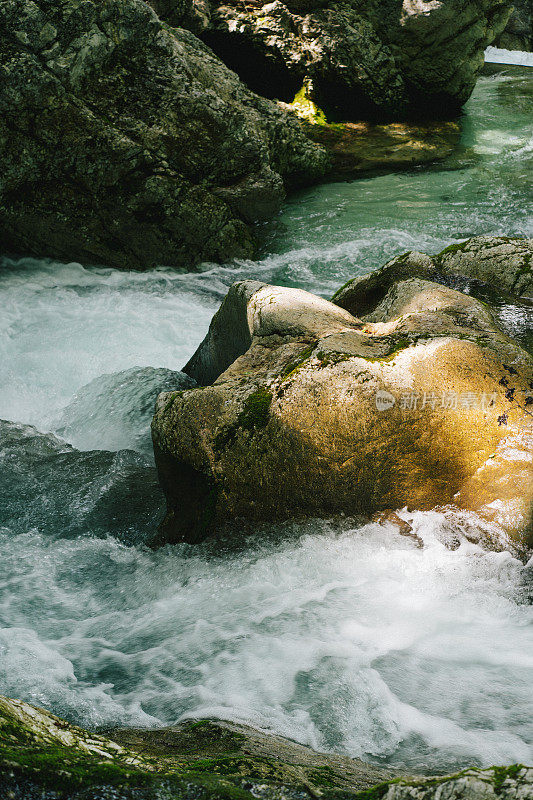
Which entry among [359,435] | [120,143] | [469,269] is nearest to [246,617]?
[359,435]

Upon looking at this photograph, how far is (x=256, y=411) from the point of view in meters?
3.45

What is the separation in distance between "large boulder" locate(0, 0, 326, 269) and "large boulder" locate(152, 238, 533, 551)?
508cm

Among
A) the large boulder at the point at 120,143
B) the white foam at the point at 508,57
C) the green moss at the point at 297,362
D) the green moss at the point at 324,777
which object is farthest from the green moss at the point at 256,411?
the white foam at the point at 508,57

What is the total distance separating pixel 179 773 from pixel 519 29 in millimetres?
25008

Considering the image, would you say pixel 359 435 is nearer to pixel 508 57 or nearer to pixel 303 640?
pixel 303 640

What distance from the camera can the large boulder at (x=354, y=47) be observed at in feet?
39.0

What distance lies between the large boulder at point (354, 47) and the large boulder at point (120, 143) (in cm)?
362

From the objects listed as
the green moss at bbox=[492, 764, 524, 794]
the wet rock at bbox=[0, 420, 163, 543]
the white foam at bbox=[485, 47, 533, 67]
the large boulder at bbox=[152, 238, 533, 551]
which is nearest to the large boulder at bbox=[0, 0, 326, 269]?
the wet rock at bbox=[0, 420, 163, 543]

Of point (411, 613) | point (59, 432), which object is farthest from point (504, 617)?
point (59, 432)

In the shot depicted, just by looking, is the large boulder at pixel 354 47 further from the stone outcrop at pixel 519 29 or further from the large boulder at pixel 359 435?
the large boulder at pixel 359 435

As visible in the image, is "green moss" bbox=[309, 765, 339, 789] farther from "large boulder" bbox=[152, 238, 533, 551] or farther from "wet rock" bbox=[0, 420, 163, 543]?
"wet rock" bbox=[0, 420, 163, 543]

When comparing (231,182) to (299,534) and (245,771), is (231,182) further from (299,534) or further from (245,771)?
(245,771)

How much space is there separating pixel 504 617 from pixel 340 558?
0.81 meters

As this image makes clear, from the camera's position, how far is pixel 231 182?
8594 mm
